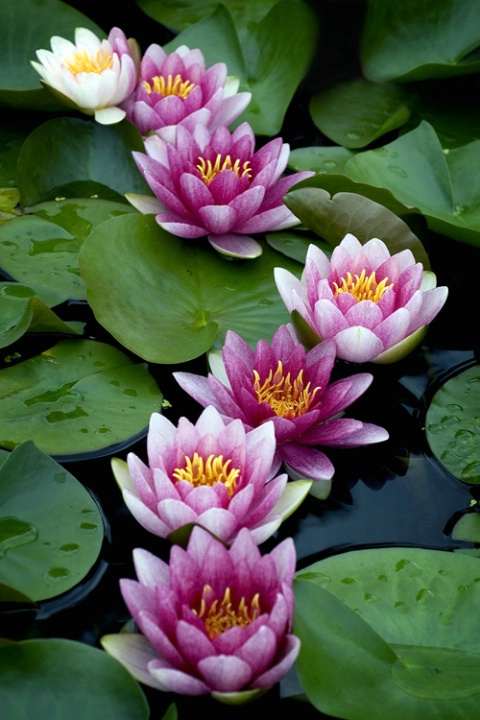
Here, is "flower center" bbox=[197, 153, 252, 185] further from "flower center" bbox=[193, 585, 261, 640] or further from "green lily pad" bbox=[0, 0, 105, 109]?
"flower center" bbox=[193, 585, 261, 640]

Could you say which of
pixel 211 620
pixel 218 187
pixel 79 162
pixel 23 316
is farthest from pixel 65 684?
pixel 79 162

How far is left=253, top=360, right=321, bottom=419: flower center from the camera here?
5.71 feet

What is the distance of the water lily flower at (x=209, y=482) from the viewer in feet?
4.79

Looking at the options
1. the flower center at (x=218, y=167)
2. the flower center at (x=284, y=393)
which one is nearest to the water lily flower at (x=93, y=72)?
the flower center at (x=218, y=167)

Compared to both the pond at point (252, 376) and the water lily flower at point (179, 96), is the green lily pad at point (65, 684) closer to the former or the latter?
the pond at point (252, 376)

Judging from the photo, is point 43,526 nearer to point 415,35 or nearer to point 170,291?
point 170,291

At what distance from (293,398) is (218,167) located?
31.6 inches

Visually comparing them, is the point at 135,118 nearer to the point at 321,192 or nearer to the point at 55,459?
the point at 321,192

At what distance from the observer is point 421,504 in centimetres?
178

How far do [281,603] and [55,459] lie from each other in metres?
0.79

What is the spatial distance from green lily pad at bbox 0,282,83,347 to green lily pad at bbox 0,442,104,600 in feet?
1.41

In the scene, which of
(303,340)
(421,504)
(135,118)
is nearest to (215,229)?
(303,340)

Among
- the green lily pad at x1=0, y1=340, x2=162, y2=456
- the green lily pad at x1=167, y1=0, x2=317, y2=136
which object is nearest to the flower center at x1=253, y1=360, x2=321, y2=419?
the green lily pad at x1=0, y1=340, x2=162, y2=456

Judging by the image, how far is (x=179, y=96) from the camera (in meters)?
2.54
